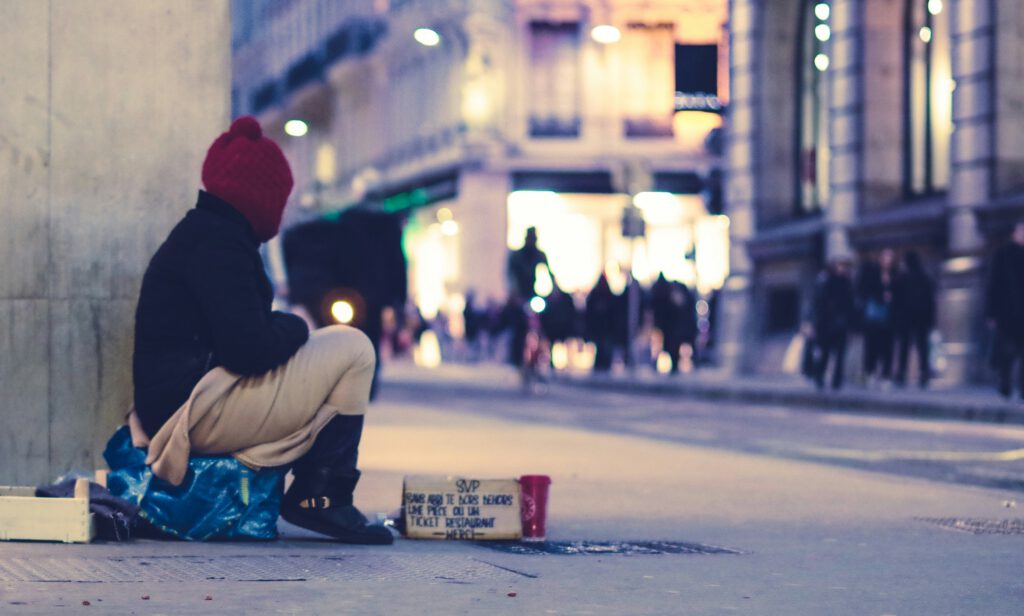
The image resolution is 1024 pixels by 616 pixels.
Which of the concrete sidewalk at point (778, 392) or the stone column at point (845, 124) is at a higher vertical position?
the stone column at point (845, 124)

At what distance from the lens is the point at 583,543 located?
323 inches

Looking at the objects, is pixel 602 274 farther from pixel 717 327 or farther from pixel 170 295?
pixel 170 295

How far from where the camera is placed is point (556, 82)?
55.4 m

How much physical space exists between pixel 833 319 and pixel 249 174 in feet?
62.2

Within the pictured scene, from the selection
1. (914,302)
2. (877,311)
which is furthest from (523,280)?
(914,302)

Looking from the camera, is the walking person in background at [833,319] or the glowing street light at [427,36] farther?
the glowing street light at [427,36]

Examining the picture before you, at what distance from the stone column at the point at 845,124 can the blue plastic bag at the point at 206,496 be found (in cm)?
2363

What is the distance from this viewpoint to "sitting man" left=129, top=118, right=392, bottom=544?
762cm

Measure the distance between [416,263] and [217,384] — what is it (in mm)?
54224

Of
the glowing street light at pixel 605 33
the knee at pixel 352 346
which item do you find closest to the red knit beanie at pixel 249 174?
the knee at pixel 352 346

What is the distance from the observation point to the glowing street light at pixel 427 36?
5366cm

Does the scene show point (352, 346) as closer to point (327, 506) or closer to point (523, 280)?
point (327, 506)

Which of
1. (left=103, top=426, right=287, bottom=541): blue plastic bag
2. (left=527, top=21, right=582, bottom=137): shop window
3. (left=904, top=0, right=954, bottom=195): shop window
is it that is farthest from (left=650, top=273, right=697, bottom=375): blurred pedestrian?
(left=103, top=426, right=287, bottom=541): blue plastic bag

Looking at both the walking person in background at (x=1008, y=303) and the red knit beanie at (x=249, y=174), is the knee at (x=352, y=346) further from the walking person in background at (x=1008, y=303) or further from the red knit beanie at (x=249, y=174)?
the walking person in background at (x=1008, y=303)
